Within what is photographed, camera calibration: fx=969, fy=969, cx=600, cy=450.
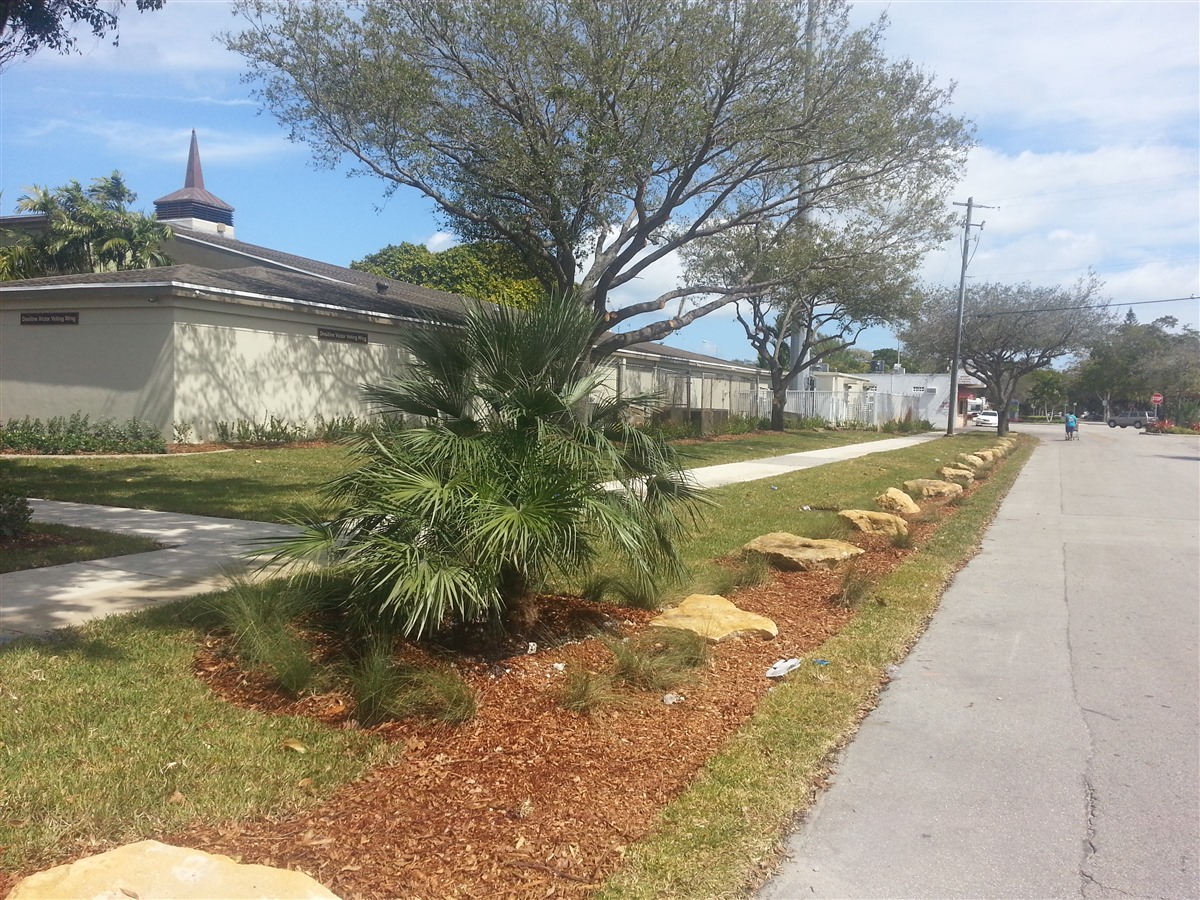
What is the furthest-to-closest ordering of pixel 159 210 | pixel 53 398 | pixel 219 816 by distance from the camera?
pixel 159 210 → pixel 53 398 → pixel 219 816

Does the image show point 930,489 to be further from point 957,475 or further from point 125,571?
point 125,571

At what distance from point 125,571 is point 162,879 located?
532 cm

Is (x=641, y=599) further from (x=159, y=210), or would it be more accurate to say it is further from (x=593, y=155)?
(x=159, y=210)

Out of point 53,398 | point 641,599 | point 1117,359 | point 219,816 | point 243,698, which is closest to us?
point 219,816

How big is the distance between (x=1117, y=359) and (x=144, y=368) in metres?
82.3

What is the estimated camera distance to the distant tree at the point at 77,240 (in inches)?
1040

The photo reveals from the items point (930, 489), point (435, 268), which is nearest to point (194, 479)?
point (930, 489)

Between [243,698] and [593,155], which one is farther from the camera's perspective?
[593,155]

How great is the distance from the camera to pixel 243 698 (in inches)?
203

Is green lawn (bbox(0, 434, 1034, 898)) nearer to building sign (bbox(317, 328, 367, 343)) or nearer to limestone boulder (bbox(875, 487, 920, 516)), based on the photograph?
limestone boulder (bbox(875, 487, 920, 516))

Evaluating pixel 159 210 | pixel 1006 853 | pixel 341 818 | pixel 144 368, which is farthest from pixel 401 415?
pixel 159 210

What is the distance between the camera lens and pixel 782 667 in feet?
20.4

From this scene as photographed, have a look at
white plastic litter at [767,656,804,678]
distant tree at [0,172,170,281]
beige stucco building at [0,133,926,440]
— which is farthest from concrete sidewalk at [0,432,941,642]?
distant tree at [0,172,170,281]

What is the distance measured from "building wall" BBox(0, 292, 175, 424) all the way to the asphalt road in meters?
14.6
